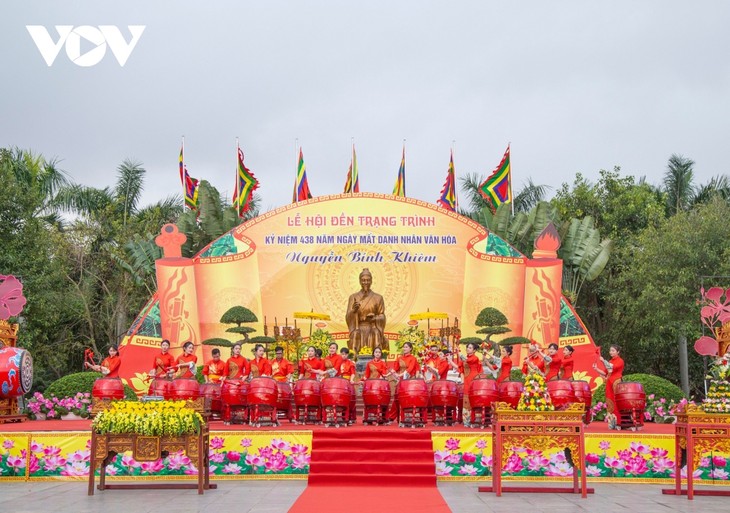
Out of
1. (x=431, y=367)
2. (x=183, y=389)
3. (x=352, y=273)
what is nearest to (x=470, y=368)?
(x=431, y=367)

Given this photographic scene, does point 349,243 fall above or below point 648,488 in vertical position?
above

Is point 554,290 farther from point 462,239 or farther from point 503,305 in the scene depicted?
point 462,239

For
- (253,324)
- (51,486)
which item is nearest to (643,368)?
(253,324)

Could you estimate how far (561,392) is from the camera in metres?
11.4

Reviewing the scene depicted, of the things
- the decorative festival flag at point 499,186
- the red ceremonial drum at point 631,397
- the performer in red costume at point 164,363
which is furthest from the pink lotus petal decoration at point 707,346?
the decorative festival flag at point 499,186

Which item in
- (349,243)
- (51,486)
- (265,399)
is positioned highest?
(349,243)

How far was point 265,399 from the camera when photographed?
→ 38.2ft

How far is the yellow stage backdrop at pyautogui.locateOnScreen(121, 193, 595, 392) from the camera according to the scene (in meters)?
17.0

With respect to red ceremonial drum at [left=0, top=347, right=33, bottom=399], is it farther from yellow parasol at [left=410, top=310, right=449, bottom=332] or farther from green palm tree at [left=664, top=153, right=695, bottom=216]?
green palm tree at [left=664, top=153, right=695, bottom=216]

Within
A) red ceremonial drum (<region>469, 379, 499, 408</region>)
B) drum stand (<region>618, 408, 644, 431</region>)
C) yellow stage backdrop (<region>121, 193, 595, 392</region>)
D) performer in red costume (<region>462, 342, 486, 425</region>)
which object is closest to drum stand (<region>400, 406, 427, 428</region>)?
red ceremonial drum (<region>469, 379, 499, 408</region>)

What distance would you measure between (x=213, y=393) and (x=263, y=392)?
120cm

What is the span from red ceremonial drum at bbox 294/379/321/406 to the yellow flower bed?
3.26 m

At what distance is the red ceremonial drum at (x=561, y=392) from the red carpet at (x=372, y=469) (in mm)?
2067

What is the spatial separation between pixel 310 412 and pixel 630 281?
43.1 ft
